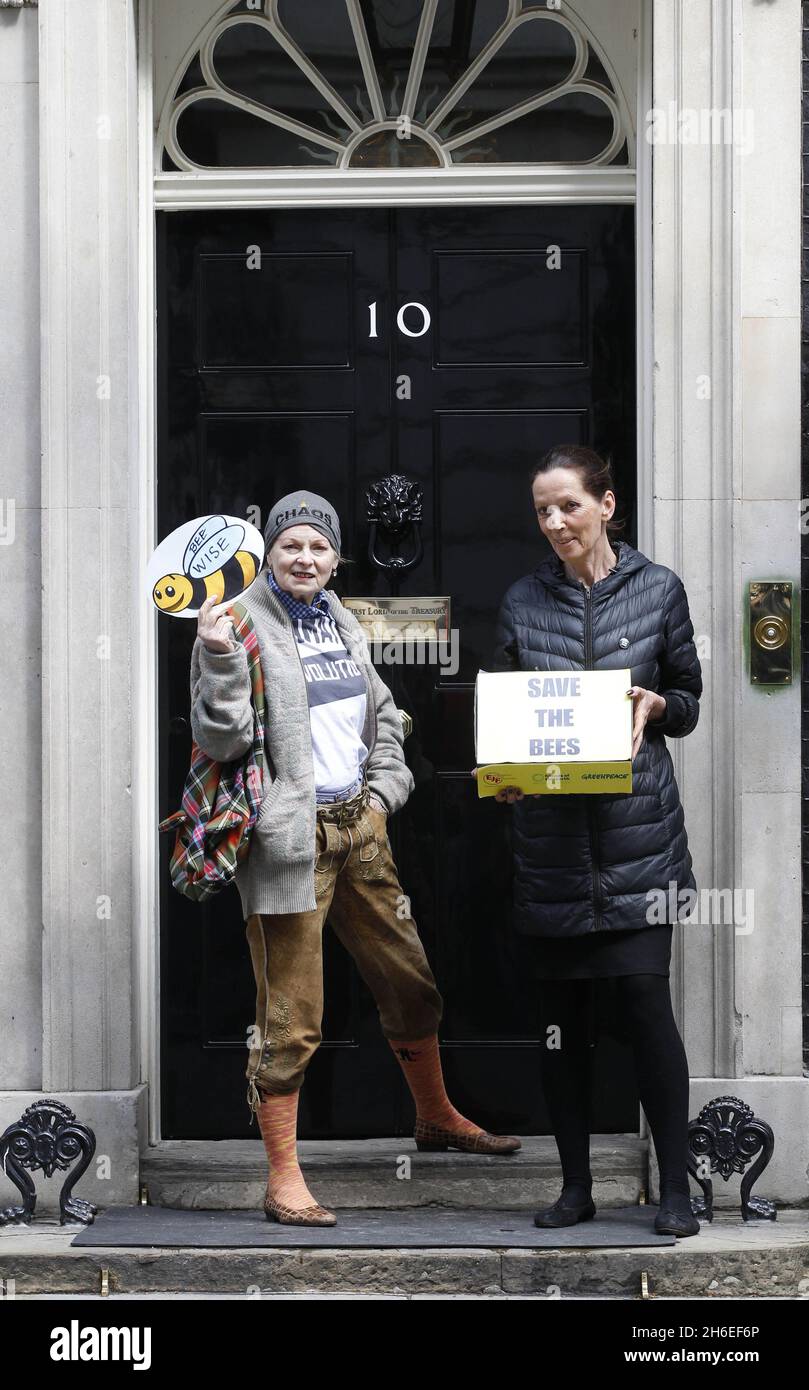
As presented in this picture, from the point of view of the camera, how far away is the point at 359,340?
663 centimetres

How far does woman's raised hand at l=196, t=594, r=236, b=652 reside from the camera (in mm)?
5234

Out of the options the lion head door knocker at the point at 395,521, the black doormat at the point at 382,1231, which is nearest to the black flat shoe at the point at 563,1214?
the black doormat at the point at 382,1231

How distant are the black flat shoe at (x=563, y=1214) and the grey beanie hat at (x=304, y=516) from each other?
2.10 m

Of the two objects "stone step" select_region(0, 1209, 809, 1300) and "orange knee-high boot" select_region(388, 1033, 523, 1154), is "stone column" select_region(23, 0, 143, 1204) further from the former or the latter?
"orange knee-high boot" select_region(388, 1033, 523, 1154)

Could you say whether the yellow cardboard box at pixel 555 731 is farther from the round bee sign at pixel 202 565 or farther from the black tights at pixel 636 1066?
the round bee sign at pixel 202 565

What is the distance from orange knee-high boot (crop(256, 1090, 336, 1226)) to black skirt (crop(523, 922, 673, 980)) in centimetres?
90

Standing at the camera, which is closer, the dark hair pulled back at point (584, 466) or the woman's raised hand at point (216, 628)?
the woman's raised hand at point (216, 628)

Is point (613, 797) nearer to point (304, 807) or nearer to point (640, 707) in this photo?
point (640, 707)

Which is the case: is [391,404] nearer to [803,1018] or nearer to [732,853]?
[732,853]

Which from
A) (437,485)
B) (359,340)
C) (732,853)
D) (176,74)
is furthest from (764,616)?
(176,74)

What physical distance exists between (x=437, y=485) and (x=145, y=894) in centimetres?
175

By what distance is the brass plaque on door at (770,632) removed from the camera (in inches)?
244

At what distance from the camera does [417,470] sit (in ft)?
21.7
